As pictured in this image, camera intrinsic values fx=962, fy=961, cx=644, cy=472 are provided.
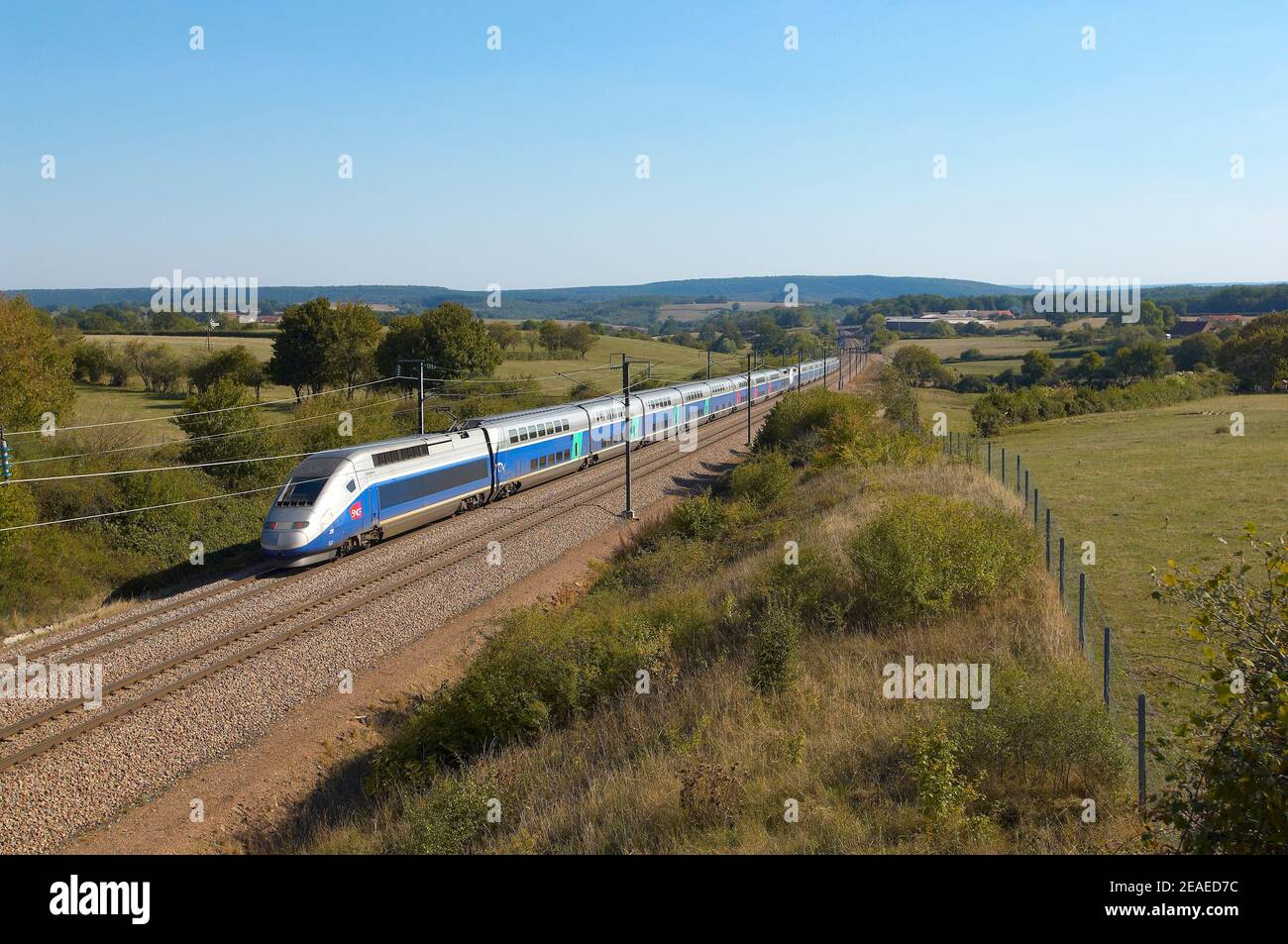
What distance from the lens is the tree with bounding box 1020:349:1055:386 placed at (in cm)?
10375

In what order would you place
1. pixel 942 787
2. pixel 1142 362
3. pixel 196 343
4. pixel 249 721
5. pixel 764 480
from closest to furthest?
pixel 942 787, pixel 249 721, pixel 764 480, pixel 196 343, pixel 1142 362

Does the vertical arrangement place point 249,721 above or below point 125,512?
below

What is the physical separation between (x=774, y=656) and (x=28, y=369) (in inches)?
1801

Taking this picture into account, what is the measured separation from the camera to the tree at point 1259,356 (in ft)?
270

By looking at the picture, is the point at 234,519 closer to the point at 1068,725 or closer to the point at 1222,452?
the point at 1068,725

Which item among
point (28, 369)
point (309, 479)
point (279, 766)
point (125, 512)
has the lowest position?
point (279, 766)

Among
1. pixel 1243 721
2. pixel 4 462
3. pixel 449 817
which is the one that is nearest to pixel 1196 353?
pixel 4 462

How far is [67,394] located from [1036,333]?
Result: 16312 cm

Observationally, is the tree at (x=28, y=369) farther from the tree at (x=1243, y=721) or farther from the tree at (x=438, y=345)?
the tree at (x=1243, y=721)

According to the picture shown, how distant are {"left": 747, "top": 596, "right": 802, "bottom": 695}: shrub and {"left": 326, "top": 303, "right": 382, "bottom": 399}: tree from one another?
2597 inches

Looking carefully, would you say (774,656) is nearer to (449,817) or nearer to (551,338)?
(449,817)

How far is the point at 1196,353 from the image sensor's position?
100125 mm

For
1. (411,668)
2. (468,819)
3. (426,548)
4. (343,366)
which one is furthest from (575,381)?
(468,819)

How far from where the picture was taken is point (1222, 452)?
4291 centimetres
